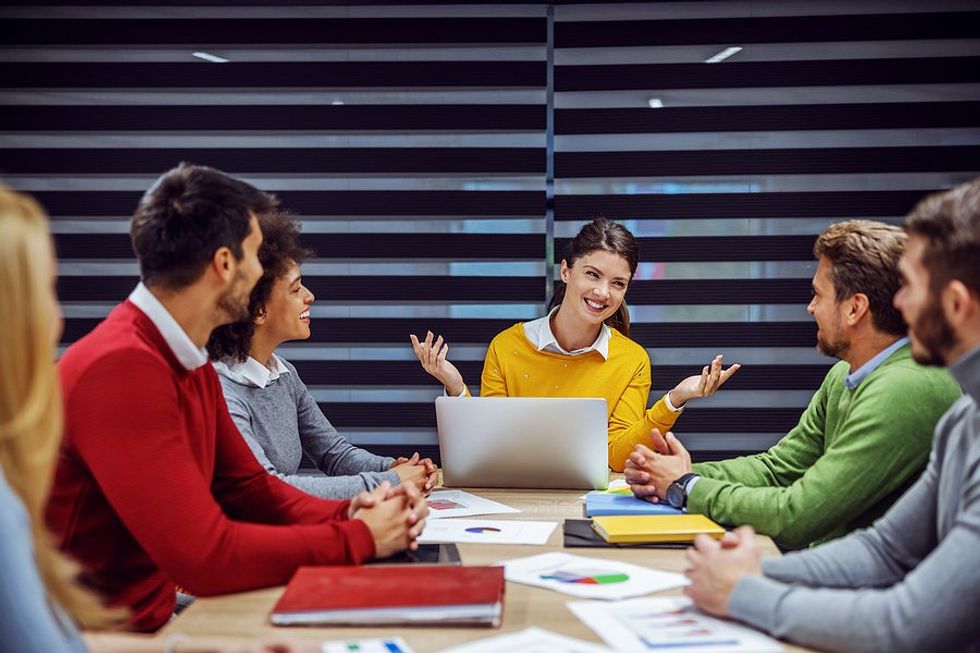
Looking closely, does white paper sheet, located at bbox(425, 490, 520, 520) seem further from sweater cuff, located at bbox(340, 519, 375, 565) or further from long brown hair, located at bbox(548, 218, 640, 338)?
long brown hair, located at bbox(548, 218, 640, 338)

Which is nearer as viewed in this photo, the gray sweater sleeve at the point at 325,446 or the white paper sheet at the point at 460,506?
the white paper sheet at the point at 460,506

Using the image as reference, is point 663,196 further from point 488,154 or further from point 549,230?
point 488,154

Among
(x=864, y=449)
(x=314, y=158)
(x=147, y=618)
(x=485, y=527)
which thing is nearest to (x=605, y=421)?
(x=485, y=527)

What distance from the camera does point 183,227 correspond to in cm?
194

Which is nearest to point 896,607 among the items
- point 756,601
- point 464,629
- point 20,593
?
point 756,601

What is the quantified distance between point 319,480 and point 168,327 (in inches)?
32.5

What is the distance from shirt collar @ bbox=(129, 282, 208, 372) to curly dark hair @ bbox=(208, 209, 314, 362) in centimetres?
84

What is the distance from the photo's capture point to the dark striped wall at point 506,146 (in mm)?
4227

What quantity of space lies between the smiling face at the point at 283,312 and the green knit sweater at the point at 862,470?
4.48ft

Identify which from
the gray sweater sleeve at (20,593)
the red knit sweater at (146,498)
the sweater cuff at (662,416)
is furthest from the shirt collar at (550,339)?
the gray sweater sleeve at (20,593)

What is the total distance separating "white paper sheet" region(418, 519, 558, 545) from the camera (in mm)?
2127

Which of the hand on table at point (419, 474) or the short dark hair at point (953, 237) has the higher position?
the short dark hair at point (953, 237)

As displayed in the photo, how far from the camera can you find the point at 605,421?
259 centimetres

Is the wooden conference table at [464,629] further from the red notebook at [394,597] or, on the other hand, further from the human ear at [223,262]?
the human ear at [223,262]
